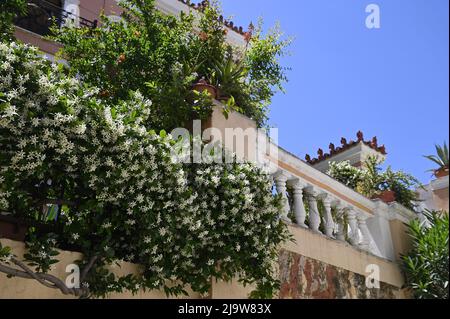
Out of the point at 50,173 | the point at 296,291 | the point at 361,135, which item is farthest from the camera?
the point at 361,135

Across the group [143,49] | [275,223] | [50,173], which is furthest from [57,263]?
[143,49]

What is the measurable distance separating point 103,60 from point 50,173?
274 centimetres

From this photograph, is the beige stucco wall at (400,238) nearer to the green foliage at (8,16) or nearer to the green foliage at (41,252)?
the green foliage at (41,252)

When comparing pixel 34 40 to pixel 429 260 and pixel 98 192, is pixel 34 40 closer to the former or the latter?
pixel 98 192

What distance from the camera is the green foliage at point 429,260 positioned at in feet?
19.8

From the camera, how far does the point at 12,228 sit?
355 cm

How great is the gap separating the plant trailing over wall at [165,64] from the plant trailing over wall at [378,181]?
97.7 inches

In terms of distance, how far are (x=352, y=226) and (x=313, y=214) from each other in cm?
88

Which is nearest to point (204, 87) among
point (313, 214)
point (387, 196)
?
point (313, 214)

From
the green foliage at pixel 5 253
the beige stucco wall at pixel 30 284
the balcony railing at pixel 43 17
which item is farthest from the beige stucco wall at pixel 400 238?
the balcony railing at pixel 43 17

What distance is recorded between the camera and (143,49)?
581cm

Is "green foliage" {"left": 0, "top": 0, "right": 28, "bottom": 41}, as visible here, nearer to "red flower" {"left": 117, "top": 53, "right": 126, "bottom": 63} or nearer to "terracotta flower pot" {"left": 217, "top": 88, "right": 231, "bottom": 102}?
"red flower" {"left": 117, "top": 53, "right": 126, "bottom": 63}
